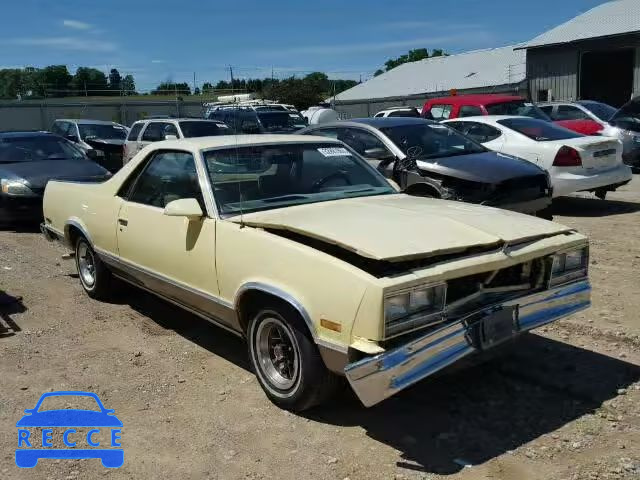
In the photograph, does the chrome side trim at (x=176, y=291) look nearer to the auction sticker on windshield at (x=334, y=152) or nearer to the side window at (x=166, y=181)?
the side window at (x=166, y=181)

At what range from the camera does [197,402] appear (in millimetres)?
4125

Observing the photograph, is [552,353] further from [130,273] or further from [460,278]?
[130,273]

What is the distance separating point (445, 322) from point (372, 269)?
1.53ft

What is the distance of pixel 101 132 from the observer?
1738 centimetres

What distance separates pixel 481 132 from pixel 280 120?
8.55m

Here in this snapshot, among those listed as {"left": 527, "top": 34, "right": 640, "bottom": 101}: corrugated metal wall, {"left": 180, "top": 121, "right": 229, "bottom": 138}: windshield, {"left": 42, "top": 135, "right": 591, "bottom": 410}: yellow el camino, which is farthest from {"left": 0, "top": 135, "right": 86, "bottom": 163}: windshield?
{"left": 527, "top": 34, "right": 640, "bottom": 101}: corrugated metal wall

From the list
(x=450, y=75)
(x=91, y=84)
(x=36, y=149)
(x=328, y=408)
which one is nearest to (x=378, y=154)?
(x=328, y=408)

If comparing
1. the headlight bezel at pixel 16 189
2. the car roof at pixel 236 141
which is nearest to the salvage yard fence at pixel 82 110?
the headlight bezel at pixel 16 189

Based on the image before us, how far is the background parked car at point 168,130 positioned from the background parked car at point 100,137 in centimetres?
111

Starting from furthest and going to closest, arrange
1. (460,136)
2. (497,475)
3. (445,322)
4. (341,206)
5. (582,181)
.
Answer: (582,181), (460,136), (341,206), (445,322), (497,475)

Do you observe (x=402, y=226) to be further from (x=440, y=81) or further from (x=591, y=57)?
(x=440, y=81)

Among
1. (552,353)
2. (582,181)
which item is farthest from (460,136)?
(552,353)

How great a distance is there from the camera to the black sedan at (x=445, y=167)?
25.8ft

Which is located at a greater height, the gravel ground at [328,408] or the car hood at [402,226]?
the car hood at [402,226]
